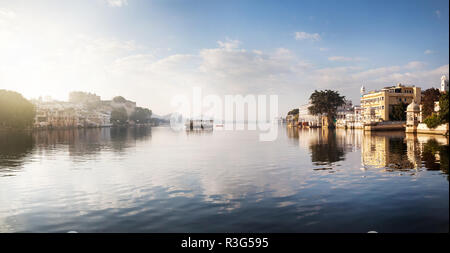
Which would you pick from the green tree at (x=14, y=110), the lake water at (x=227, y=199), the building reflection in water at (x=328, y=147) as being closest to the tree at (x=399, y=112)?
the building reflection in water at (x=328, y=147)

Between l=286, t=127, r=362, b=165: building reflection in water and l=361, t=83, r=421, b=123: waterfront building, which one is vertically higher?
l=361, t=83, r=421, b=123: waterfront building

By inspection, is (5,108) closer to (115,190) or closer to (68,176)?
(68,176)

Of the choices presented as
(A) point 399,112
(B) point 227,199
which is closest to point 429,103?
(A) point 399,112

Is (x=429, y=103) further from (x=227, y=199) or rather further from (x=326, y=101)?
(x=227, y=199)

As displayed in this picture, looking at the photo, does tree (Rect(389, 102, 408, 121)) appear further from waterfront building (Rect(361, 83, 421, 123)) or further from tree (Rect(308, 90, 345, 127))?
tree (Rect(308, 90, 345, 127))

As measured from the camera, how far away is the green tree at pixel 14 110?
92250 mm

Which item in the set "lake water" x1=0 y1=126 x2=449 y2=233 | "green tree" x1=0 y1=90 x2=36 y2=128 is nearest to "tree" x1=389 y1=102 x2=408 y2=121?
"lake water" x1=0 y1=126 x2=449 y2=233

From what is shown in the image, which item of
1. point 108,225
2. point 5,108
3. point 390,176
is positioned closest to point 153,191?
point 108,225

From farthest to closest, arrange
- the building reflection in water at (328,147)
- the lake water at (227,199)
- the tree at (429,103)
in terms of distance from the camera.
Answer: the tree at (429,103) → the building reflection in water at (328,147) → the lake water at (227,199)

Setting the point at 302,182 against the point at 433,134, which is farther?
the point at 433,134

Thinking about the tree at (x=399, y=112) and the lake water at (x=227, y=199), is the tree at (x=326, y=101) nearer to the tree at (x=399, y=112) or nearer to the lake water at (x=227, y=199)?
the tree at (x=399, y=112)

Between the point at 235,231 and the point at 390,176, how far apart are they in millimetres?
13996

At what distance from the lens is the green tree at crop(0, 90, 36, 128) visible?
9225 centimetres
